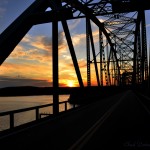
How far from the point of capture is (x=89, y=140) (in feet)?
33.9

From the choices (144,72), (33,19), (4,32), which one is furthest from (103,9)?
(144,72)

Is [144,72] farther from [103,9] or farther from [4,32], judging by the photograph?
[4,32]

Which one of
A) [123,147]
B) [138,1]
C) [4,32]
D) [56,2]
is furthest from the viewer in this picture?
[138,1]

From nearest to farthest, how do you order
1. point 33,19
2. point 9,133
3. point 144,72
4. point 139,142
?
point 139,142 → point 9,133 → point 33,19 → point 144,72

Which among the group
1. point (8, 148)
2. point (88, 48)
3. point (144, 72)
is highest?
point (88, 48)

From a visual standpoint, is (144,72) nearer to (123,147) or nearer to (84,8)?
(84,8)

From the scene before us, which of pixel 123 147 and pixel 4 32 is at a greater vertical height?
pixel 4 32

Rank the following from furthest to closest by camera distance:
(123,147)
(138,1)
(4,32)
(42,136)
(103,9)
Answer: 1. (103,9)
2. (138,1)
3. (4,32)
4. (42,136)
5. (123,147)

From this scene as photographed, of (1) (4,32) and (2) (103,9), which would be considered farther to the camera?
(2) (103,9)

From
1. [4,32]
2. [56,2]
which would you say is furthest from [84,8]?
[4,32]

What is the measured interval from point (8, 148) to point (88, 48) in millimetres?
26529

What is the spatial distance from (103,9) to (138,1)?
3.59m

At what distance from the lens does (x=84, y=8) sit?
82.6 feet

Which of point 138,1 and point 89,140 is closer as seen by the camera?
point 89,140
